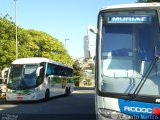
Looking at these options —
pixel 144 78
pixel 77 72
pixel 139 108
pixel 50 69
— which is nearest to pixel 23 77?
pixel 50 69

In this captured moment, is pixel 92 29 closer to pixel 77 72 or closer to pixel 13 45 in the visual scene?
pixel 13 45

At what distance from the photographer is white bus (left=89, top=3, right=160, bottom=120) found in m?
8.70

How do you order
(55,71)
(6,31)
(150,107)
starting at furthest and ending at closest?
(6,31), (55,71), (150,107)

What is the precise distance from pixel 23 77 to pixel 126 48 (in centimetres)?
1930

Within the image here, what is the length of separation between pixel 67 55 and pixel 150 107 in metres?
80.7

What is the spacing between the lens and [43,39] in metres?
84.5

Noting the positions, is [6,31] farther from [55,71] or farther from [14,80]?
[14,80]

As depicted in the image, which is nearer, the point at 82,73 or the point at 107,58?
the point at 107,58

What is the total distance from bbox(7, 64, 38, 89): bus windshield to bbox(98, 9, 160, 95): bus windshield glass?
18875 millimetres

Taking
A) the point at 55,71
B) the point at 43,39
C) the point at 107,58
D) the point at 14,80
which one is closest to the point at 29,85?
the point at 14,80

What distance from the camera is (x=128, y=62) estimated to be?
30.9 feet

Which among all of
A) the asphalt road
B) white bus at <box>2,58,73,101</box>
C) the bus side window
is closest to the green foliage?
the bus side window

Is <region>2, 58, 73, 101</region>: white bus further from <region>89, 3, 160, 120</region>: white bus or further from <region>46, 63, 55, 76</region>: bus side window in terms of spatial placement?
<region>89, 3, 160, 120</region>: white bus

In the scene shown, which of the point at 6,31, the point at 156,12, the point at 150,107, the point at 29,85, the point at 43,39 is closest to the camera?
the point at 150,107
